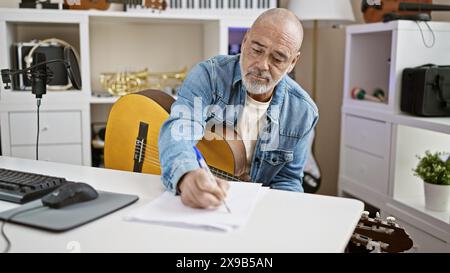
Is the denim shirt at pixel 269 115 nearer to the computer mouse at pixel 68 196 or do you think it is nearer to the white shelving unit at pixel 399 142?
the computer mouse at pixel 68 196

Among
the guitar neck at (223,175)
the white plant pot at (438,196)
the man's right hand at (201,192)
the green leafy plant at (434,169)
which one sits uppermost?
the man's right hand at (201,192)

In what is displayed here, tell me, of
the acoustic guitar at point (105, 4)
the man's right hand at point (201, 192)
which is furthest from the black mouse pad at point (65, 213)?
the acoustic guitar at point (105, 4)

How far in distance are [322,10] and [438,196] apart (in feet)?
3.86

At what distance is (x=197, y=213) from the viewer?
858 millimetres

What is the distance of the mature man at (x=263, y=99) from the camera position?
131 centimetres

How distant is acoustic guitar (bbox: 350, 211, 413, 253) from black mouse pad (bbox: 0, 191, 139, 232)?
1.73ft

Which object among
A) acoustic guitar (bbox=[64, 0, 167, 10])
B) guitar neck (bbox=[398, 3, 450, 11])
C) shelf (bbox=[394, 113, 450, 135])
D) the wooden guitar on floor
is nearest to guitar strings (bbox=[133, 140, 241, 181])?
the wooden guitar on floor

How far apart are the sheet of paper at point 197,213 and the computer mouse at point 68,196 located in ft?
0.38

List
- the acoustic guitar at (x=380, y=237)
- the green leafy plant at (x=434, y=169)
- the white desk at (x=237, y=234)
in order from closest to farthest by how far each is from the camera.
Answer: the white desk at (x=237, y=234)
the acoustic guitar at (x=380, y=237)
the green leafy plant at (x=434, y=169)

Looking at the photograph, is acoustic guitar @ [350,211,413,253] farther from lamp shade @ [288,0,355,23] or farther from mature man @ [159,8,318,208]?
lamp shade @ [288,0,355,23]

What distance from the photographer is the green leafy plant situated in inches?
75.9

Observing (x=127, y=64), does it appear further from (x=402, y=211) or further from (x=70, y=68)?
(x=402, y=211)

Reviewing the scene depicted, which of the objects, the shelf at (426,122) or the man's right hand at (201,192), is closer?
the man's right hand at (201,192)

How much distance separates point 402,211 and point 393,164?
8.7 inches
